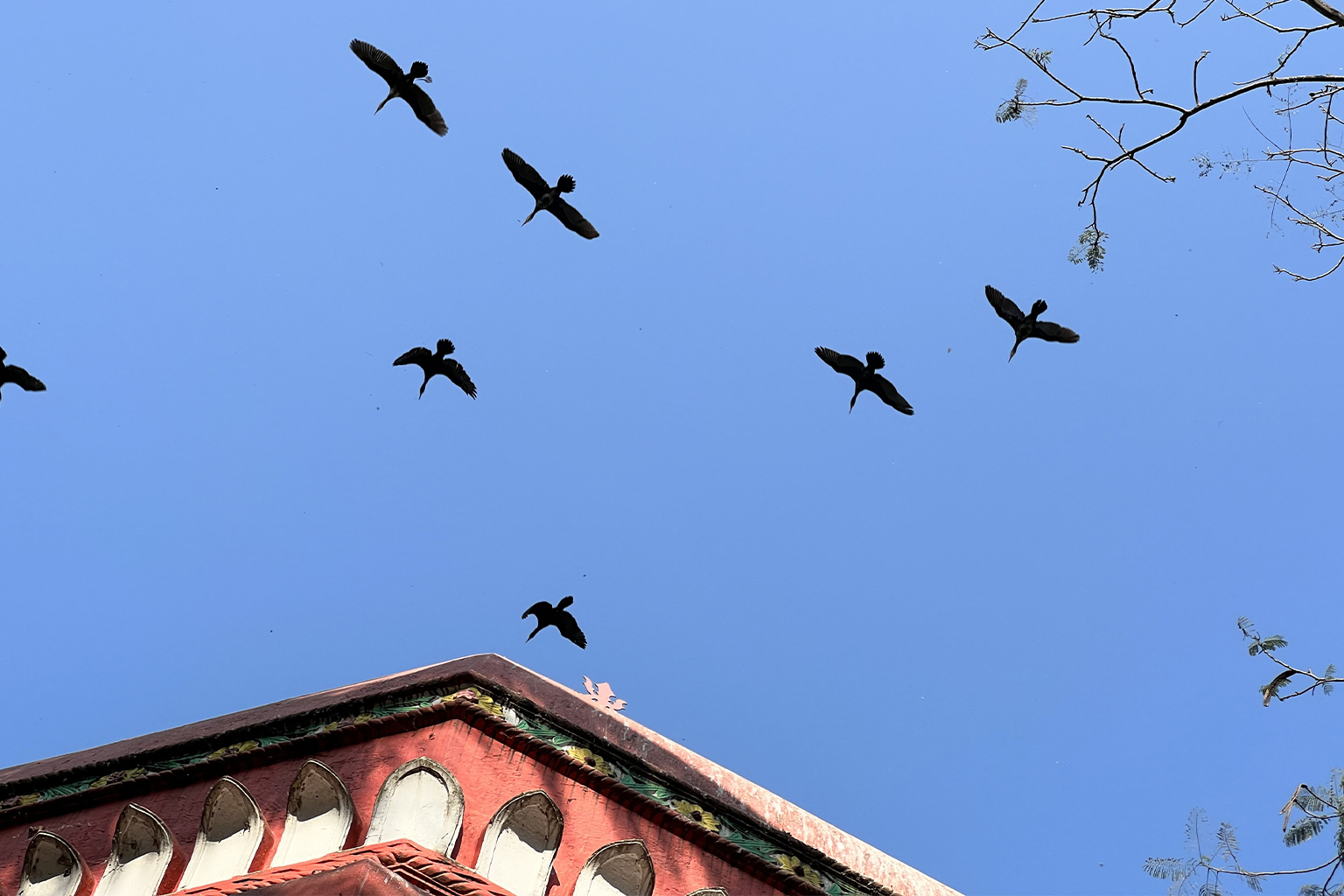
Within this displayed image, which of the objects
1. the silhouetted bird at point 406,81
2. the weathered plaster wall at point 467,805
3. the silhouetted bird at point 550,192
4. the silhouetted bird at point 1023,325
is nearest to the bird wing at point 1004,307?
the silhouetted bird at point 1023,325

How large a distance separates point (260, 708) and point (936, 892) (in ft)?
11.0

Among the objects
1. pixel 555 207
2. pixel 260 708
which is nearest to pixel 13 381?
pixel 555 207

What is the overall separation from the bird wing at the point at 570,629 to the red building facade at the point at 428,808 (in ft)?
14.6

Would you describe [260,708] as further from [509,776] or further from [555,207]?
[555,207]

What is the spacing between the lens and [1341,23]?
15.7ft

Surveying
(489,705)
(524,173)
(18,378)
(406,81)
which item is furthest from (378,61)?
(489,705)

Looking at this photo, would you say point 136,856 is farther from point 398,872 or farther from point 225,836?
point 398,872

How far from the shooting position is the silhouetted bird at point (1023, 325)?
9.38 m

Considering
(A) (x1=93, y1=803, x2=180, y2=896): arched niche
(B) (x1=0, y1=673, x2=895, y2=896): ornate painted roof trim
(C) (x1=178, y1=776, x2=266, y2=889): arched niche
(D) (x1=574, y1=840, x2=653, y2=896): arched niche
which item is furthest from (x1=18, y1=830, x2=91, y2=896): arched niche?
(D) (x1=574, y1=840, x2=653, y2=896): arched niche

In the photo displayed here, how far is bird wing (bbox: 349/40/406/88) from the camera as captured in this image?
9602 millimetres

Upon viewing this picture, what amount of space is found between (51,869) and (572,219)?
23.4 feet

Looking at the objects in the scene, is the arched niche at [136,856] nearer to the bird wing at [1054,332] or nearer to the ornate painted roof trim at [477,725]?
the ornate painted roof trim at [477,725]

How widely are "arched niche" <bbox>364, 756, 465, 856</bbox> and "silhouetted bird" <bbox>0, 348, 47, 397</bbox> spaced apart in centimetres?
723

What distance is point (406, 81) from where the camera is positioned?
31.9 ft
